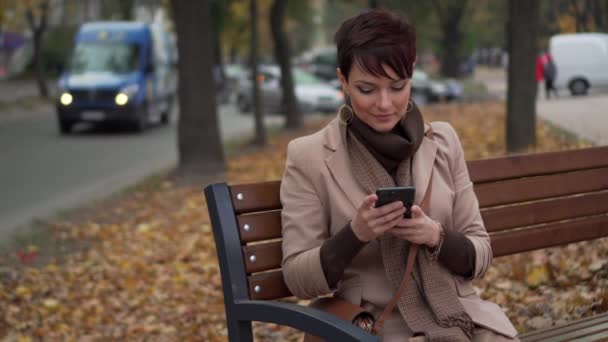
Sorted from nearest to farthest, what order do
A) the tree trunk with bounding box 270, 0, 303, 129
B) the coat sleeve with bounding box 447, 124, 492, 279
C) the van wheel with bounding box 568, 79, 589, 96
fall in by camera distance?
the coat sleeve with bounding box 447, 124, 492, 279
the van wheel with bounding box 568, 79, 589, 96
the tree trunk with bounding box 270, 0, 303, 129

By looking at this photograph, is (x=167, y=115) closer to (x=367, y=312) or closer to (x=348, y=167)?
(x=348, y=167)

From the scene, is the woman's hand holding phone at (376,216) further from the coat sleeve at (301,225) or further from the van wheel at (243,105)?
the van wheel at (243,105)

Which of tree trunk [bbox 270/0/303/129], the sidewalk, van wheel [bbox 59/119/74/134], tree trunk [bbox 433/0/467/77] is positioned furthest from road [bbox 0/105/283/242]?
tree trunk [bbox 433/0/467/77]

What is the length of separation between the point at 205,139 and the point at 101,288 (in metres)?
6.15

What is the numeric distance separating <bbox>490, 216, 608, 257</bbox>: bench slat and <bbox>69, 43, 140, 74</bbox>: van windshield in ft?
62.2

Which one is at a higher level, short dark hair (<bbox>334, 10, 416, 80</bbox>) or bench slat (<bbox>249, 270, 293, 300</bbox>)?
short dark hair (<bbox>334, 10, 416, 80</bbox>)

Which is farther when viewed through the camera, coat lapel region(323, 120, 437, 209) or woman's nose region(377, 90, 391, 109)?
coat lapel region(323, 120, 437, 209)

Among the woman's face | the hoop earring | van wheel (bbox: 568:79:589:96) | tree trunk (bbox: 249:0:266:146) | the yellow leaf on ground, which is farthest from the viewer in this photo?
tree trunk (bbox: 249:0:266:146)

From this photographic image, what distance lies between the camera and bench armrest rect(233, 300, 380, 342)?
2.59m

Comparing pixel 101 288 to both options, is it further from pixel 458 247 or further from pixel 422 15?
pixel 422 15

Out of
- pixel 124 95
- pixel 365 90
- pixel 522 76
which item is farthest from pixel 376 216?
pixel 124 95

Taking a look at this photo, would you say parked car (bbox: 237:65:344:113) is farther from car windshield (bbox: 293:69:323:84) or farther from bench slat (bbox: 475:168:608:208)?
bench slat (bbox: 475:168:608:208)

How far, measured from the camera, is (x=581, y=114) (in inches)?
512

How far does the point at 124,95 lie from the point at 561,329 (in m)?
18.5
